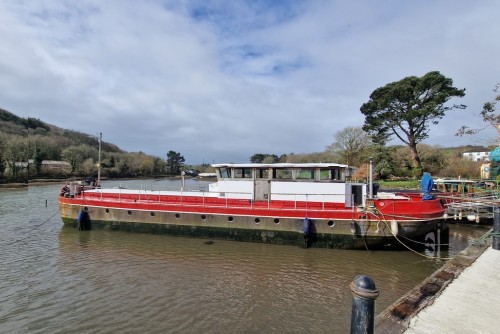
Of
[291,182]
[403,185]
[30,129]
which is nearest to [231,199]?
[291,182]

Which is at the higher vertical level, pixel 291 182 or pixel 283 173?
pixel 283 173

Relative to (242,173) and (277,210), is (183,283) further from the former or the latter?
(242,173)

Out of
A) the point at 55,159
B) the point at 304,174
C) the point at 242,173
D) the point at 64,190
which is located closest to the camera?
the point at 304,174

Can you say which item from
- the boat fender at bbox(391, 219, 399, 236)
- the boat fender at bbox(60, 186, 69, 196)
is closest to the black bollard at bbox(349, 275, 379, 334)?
the boat fender at bbox(391, 219, 399, 236)

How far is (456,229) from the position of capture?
19938 mm

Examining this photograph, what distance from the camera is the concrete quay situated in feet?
16.7

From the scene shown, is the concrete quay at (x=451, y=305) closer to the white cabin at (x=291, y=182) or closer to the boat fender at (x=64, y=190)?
the white cabin at (x=291, y=182)

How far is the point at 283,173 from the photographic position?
53.3 feet

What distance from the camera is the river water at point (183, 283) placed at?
7578 millimetres

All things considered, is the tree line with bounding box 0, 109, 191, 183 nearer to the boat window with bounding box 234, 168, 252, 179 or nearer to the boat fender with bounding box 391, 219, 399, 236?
the boat window with bounding box 234, 168, 252, 179

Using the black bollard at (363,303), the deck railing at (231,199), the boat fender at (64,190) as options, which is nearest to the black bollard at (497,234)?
the deck railing at (231,199)

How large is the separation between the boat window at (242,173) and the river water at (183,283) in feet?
12.6

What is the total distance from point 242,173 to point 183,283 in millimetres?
7829

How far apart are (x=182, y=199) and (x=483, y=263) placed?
46.1 feet
